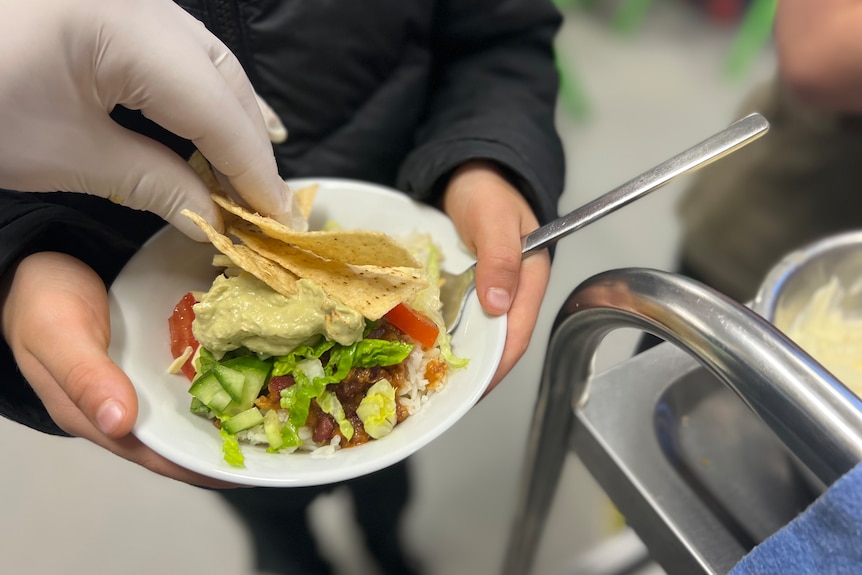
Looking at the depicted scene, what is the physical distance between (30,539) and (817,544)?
1.44 m

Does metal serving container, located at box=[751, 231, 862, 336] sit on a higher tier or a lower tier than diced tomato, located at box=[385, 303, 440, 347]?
higher

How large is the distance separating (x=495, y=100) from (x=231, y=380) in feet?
1.83

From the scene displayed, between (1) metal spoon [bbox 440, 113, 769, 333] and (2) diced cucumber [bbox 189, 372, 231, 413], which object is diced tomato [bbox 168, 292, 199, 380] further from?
(1) metal spoon [bbox 440, 113, 769, 333]

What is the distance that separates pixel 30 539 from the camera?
126cm

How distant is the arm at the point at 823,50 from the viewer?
0.82 meters

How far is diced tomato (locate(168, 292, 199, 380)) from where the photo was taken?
67 centimetres

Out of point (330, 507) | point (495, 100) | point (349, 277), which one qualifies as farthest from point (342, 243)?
point (330, 507)

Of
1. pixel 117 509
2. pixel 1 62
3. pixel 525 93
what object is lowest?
pixel 117 509

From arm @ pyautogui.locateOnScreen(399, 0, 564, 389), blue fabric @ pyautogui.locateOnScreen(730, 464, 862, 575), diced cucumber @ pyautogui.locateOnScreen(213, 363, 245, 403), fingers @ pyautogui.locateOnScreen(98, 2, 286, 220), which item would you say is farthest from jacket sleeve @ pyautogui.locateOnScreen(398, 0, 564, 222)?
blue fabric @ pyautogui.locateOnScreen(730, 464, 862, 575)

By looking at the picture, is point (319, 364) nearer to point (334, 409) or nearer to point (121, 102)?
point (334, 409)

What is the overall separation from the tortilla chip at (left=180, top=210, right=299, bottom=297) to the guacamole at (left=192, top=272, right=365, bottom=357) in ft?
0.05

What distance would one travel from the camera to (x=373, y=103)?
2.98 feet

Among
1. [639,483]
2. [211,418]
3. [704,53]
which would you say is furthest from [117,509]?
[704,53]

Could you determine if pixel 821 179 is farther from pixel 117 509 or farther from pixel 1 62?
pixel 117 509
